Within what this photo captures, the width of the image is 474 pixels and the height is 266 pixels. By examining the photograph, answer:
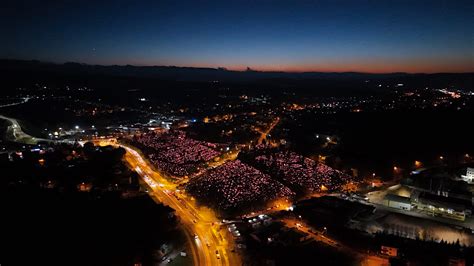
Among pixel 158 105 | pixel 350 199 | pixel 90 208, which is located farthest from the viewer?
pixel 158 105

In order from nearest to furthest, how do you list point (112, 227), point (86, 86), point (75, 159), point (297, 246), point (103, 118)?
point (297, 246), point (112, 227), point (75, 159), point (103, 118), point (86, 86)

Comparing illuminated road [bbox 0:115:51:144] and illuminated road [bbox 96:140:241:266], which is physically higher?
illuminated road [bbox 0:115:51:144]

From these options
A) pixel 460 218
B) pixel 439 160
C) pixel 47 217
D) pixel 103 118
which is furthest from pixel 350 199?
pixel 103 118

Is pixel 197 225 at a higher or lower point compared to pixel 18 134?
lower

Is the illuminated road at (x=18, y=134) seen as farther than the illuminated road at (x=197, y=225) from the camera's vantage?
Yes

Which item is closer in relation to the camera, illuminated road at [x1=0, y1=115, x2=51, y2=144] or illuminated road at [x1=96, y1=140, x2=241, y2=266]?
illuminated road at [x1=96, y1=140, x2=241, y2=266]

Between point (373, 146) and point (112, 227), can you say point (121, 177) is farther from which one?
point (373, 146)

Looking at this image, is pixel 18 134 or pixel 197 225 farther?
pixel 18 134

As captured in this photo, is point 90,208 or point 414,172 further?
point 414,172
